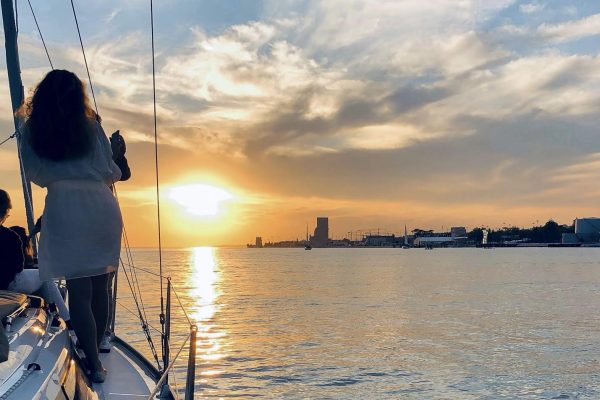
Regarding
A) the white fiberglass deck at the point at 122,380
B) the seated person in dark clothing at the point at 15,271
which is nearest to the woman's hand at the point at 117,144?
the seated person in dark clothing at the point at 15,271

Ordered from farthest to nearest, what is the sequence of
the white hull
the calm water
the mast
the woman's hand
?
the calm water, the mast, the woman's hand, the white hull

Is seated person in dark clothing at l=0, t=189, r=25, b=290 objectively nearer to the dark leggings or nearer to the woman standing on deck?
the dark leggings

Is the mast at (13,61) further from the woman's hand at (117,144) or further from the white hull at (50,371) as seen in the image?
the white hull at (50,371)

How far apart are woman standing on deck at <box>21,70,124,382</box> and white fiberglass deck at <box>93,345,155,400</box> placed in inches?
19.8

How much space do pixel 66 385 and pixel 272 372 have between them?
10681mm

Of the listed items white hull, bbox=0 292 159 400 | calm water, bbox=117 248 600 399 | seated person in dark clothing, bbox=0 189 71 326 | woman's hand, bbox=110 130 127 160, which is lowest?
calm water, bbox=117 248 600 399

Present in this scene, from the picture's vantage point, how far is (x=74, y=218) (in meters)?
3.56

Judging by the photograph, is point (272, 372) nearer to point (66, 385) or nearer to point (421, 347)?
point (421, 347)

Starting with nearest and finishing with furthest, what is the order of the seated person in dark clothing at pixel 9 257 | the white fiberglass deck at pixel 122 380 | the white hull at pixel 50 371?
the white hull at pixel 50 371 → the white fiberglass deck at pixel 122 380 → the seated person in dark clothing at pixel 9 257

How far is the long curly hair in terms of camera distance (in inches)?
144

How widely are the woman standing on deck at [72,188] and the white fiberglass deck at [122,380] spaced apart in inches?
19.8

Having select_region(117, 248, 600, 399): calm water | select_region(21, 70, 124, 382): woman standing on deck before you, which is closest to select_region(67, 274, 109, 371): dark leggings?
select_region(21, 70, 124, 382): woman standing on deck

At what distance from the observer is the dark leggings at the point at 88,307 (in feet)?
12.3

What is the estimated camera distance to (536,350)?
1677cm
